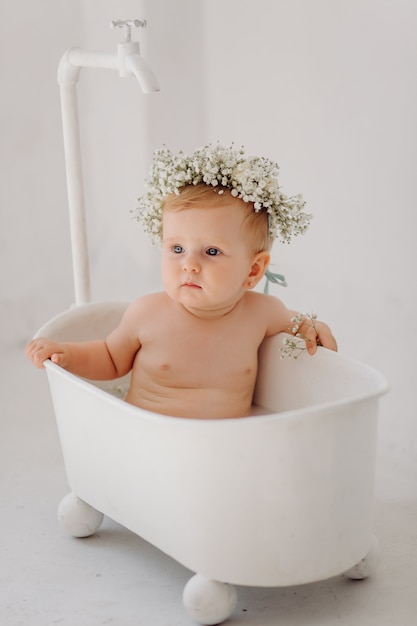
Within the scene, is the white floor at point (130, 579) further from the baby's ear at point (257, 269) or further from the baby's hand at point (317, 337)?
the baby's ear at point (257, 269)

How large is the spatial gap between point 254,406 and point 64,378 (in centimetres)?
42

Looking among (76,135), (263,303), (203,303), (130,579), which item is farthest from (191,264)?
(130,579)

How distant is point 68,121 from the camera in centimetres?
206

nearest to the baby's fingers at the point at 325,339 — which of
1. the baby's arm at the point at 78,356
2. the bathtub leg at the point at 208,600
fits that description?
the baby's arm at the point at 78,356

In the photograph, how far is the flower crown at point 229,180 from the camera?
5.95 ft

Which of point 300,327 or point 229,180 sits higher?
point 229,180

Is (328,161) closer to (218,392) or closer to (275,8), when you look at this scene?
(275,8)

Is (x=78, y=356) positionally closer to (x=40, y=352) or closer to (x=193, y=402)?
(x=40, y=352)

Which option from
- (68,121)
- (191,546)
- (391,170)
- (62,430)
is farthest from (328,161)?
(191,546)

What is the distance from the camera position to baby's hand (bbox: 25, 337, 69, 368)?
6.12ft

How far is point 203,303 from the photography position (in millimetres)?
1847

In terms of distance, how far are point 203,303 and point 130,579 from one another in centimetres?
49

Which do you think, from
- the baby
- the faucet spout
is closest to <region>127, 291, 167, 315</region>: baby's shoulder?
the baby

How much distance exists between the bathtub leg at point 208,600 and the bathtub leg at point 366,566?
224 mm
